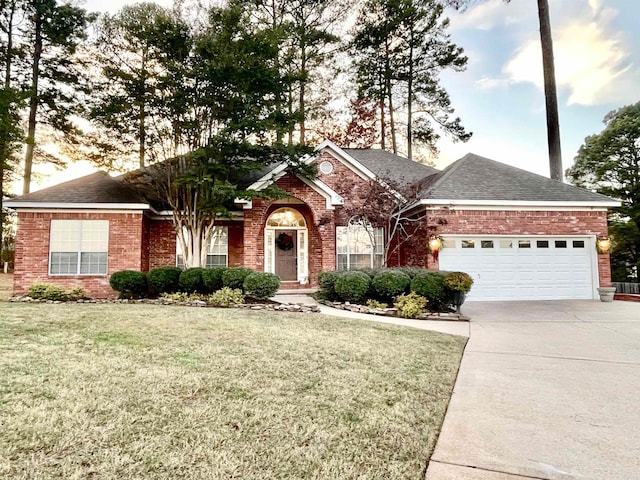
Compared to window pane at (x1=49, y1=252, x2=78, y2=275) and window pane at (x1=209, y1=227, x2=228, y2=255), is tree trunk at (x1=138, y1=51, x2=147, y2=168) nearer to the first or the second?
window pane at (x1=209, y1=227, x2=228, y2=255)

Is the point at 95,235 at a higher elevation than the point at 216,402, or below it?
higher

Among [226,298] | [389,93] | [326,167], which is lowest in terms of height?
[226,298]

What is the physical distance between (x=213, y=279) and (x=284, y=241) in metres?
4.46

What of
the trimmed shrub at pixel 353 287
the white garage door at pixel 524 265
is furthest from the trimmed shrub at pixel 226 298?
the white garage door at pixel 524 265

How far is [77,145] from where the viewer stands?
61.8 ft

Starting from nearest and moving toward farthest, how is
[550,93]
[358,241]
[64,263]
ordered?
[64,263] → [358,241] → [550,93]

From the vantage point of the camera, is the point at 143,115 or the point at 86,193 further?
the point at 86,193

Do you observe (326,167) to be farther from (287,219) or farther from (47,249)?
(47,249)

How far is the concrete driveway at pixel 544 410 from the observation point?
2.54 metres

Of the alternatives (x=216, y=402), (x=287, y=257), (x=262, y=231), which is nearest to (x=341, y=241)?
(x=287, y=257)

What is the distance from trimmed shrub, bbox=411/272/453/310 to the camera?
31.1 feet

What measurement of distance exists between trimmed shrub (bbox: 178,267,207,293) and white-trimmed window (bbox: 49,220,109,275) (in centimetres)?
357

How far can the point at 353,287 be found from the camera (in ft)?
33.4

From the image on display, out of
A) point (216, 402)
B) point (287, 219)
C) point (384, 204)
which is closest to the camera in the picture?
point (216, 402)
